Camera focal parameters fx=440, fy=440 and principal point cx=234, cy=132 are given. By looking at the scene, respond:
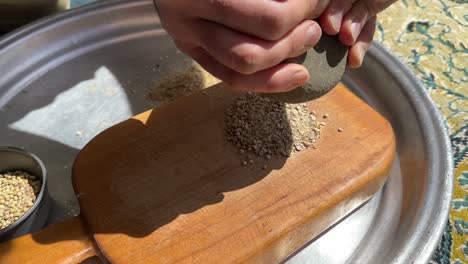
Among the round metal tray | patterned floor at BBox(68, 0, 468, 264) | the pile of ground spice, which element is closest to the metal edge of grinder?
the pile of ground spice

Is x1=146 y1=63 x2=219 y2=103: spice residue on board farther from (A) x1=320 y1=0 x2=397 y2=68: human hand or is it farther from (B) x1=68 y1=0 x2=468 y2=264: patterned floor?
(B) x1=68 y1=0 x2=468 y2=264: patterned floor

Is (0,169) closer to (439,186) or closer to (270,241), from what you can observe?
(270,241)

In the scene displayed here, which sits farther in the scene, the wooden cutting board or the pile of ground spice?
the pile of ground spice

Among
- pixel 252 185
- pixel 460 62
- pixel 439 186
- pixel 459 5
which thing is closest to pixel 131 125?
pixel 252 185

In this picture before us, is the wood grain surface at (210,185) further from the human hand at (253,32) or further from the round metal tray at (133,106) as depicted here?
the human hand at (253,32)

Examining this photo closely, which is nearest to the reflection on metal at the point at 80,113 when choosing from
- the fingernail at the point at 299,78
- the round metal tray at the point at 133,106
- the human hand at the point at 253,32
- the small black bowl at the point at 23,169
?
the round metal tray at the point at 133,106
